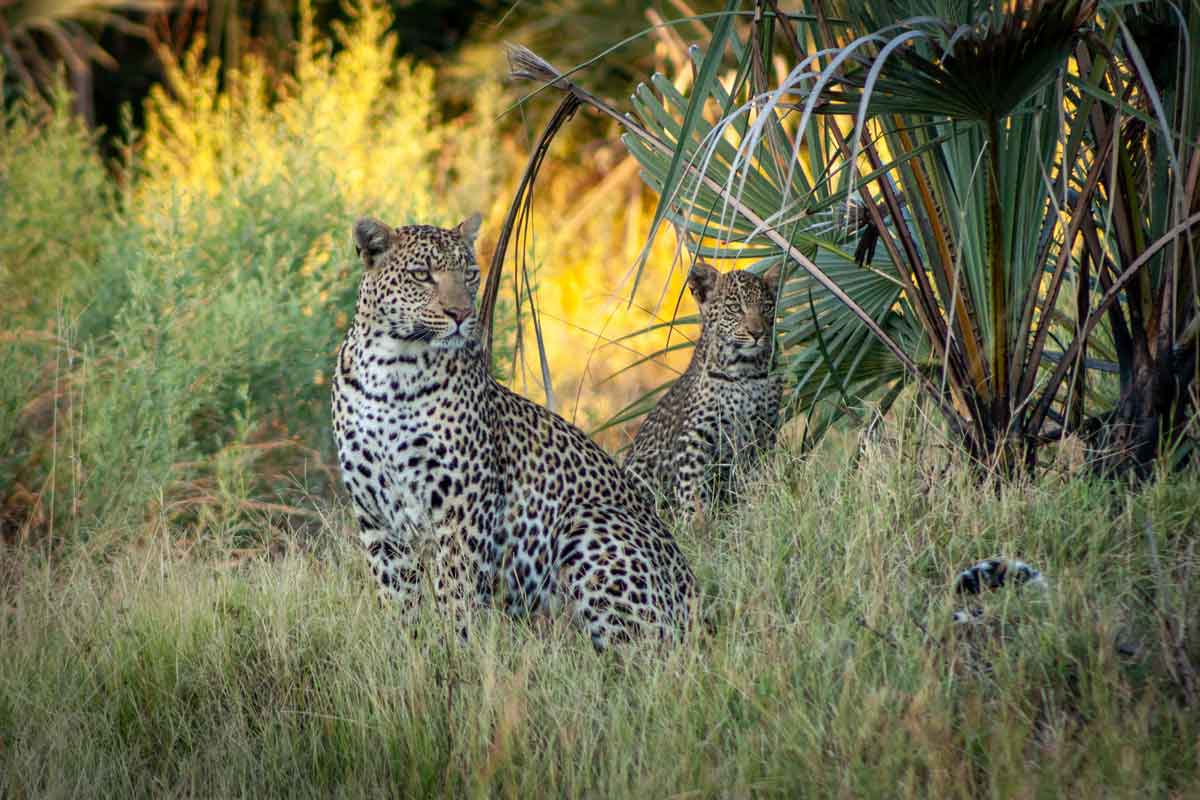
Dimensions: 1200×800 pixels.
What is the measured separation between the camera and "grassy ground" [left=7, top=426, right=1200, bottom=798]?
12.2 feet

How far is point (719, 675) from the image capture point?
4.20 m

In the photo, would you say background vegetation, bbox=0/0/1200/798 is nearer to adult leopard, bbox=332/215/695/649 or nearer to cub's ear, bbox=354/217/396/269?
adult leopard, bbox=332/215/695/649

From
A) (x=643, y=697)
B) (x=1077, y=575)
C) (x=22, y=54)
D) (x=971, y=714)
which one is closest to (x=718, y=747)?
(x=643, y=697)

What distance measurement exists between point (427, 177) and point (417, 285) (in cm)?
498

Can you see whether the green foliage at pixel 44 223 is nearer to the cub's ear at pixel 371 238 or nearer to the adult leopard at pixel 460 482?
the cub's ear at pixel 371 238

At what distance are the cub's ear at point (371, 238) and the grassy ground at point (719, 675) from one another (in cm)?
115

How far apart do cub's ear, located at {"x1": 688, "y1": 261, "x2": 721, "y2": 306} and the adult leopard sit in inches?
70.7

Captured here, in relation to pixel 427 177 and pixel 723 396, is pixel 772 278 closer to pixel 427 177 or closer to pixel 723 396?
pixel 723 396

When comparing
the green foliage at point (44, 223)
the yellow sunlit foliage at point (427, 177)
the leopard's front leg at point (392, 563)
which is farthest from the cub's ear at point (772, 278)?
the green foliage at point (44, 223)

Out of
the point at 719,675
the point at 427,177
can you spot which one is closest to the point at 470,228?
the point at 719,675

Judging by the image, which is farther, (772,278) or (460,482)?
(772,278)

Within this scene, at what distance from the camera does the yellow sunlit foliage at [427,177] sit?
9.08 meters

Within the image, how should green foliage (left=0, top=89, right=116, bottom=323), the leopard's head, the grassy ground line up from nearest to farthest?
the grassy ground → the leopard's head → green foliage (left=0, top=89, right=116, bottom=323)

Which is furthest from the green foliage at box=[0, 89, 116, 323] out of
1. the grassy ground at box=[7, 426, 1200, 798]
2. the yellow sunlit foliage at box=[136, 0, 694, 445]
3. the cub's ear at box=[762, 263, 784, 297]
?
the cub's ear at box=[762, 263, 784, 297]
